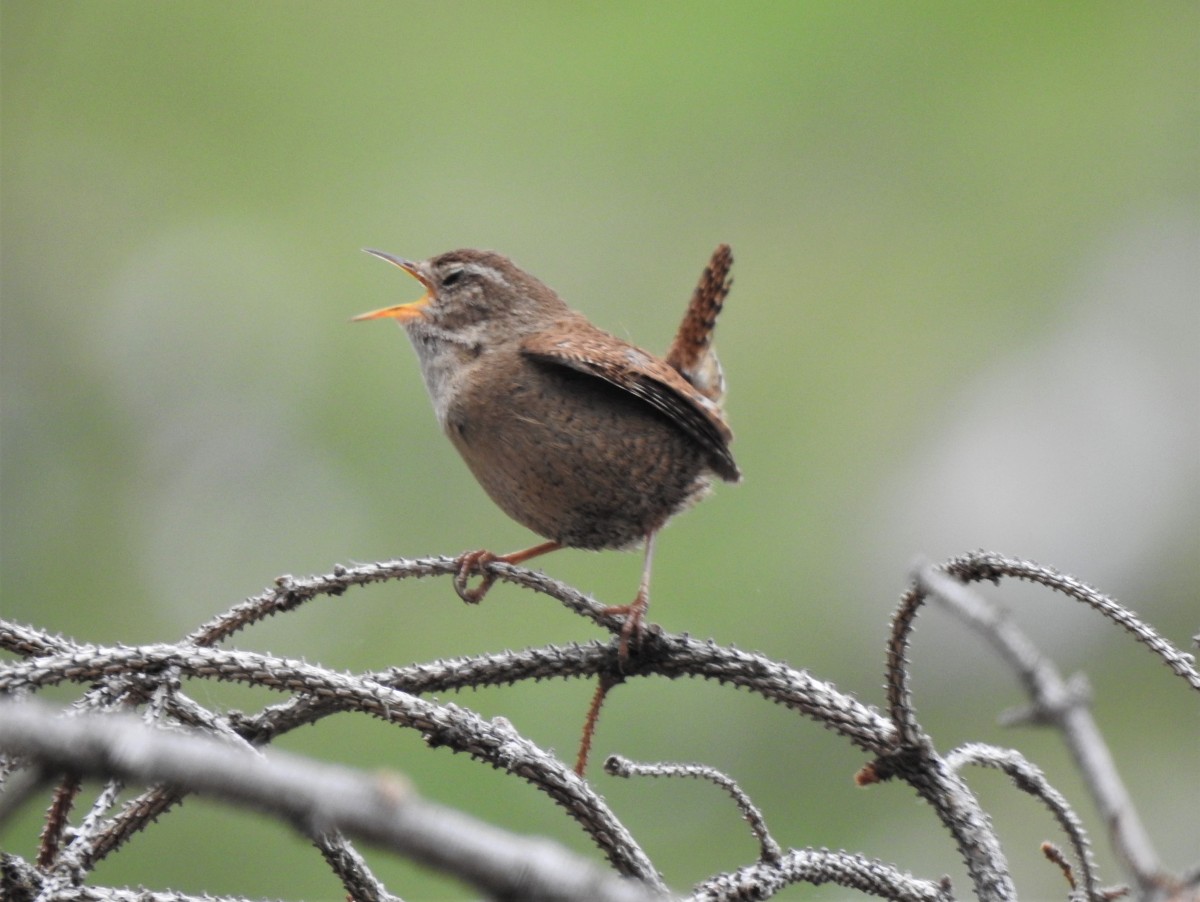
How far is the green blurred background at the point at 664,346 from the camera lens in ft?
13.0

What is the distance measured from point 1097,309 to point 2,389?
447 cm

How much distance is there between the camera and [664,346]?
486 centimetres

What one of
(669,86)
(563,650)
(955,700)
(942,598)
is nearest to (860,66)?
(669,86)

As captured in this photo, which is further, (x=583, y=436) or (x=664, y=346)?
(x=664, y=346)

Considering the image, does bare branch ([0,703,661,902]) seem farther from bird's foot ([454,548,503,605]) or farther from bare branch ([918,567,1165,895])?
bird's foot ([454,548,503,605])

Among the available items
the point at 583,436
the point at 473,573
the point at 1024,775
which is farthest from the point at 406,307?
the point at 1024,775

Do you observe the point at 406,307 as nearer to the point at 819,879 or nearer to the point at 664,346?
the point at 664,346

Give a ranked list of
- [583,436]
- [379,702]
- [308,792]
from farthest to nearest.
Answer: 1. [583,436]
2. [379,702]
3. [308,792]

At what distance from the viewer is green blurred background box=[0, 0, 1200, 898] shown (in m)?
3.97

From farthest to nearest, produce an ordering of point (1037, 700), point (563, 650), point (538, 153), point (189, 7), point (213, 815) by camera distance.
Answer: point (189, 7)
point (538, 153)
point (213, 815)
point (563, 650)
point (1037, 700)

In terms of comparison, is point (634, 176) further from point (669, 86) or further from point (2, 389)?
point (2, 389)

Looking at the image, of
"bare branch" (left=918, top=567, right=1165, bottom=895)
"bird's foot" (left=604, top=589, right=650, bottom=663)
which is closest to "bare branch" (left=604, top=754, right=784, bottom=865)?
"bird's foot" (left=604, top=589, right=650, bottom=663)

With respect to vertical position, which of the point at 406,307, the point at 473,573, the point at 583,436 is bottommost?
the point at 473,573

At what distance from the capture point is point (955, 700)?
4332mm
